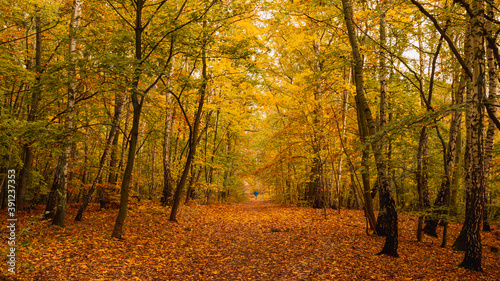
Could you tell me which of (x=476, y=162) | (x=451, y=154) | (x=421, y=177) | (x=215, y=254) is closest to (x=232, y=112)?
(x=215, y=254)

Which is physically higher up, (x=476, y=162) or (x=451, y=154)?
(x=451, y=154)

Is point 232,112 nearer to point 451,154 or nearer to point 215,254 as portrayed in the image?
point 215,254

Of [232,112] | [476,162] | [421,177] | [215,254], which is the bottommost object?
[215,254]

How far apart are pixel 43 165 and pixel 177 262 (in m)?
11.6

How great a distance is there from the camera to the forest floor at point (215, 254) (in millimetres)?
5422

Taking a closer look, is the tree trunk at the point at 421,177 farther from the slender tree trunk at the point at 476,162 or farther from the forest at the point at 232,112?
the slender tree trunk at the point at 476,162

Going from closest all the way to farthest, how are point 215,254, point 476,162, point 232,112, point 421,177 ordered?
point 476,162 → point 215,254 → point 421,177 → point 232,112

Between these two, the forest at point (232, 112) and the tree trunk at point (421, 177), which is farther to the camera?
the tree trunk at point (421, 177)

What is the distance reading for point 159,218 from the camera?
10.8 metres

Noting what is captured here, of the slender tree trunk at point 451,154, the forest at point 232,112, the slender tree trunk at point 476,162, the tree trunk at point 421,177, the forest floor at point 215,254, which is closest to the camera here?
the forest floor at point 215,254

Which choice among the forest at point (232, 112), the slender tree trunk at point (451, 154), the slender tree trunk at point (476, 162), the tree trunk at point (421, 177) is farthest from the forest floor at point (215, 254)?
the slender tree trunk at point (451, 154)

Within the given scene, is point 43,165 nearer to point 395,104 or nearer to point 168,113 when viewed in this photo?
point 168,113

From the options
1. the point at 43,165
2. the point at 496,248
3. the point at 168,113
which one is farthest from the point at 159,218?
the point at 496,248

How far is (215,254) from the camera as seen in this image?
7.46 metres
